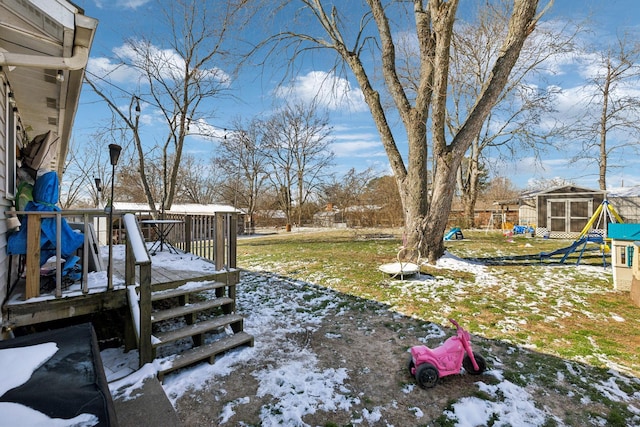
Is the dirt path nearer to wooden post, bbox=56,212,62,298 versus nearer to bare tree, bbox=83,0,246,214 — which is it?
wooden post, bbox=56,212,62,298

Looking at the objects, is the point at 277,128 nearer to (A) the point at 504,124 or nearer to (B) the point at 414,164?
(A) the point at 504,124

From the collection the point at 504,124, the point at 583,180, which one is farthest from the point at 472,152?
the point at 583,180

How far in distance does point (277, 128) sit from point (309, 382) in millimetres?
25691

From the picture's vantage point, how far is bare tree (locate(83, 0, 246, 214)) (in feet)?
36.6

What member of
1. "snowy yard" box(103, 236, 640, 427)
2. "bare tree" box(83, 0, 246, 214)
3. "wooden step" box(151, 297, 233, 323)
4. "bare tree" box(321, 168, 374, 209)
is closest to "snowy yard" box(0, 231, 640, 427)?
"snowy yard" box(103, 236, 640, 427)

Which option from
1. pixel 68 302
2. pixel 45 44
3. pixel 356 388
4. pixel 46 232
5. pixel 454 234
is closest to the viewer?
pixel 45 44

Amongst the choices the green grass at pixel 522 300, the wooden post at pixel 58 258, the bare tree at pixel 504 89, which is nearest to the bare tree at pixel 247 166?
the bare tree at pixel 504 89

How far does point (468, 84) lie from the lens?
57.4 feet

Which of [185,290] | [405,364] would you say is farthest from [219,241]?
[405,364]

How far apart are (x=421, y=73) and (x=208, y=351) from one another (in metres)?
7.59

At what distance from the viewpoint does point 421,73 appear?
736 cm


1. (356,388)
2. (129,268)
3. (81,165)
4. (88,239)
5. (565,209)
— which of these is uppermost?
(81,165)

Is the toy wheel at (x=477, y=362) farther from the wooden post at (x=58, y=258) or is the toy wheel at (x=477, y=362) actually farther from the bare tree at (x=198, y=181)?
the bare tree at (x=198, y=181)

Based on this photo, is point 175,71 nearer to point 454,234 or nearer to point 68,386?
point 68,386
